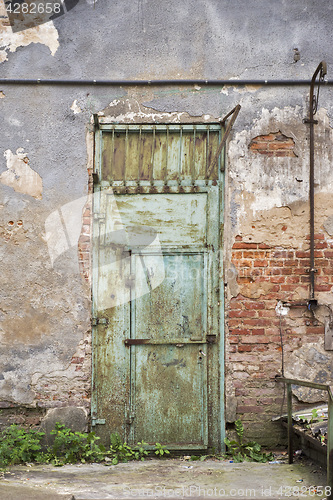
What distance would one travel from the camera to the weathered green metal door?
4211 mm

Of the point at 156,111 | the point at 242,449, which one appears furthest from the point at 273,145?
the point at 242,449

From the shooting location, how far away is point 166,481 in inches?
135

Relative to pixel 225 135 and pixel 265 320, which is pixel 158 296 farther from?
pixel 225 135

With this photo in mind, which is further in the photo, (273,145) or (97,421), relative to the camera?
(273,145)

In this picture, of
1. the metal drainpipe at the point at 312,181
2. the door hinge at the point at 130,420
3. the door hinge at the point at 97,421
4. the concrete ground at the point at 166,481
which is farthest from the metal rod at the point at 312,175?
the door hinge at the point at 97,421

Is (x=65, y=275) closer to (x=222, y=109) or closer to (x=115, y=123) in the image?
(x=115, y=123)

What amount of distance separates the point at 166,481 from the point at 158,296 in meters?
1.49

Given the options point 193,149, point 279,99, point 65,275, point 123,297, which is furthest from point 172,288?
point 279,99

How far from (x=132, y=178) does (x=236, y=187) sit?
0.92 meters

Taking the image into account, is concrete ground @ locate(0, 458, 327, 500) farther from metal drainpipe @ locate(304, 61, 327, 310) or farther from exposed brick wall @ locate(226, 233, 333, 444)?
metal drainpipe @ locate(304, 61, 327, 310)

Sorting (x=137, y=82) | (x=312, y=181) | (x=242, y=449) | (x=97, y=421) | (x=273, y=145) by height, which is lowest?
(x=242, y=449)

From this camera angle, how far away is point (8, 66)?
14.2 feet

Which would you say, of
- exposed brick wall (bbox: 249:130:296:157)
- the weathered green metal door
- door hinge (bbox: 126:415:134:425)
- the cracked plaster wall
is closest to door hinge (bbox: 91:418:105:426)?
the weathered green metal door

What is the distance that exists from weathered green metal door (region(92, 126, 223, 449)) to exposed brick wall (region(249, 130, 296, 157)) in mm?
370
